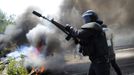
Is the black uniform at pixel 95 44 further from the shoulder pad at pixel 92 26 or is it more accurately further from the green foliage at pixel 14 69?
the green foliage at pixel 14 69

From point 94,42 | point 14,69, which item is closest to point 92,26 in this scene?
point 94,42

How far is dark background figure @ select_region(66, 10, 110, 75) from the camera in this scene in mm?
6245

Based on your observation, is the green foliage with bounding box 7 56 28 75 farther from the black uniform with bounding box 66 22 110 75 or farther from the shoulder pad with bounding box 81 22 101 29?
the shoulder pad with bounding box 81 22 101 29

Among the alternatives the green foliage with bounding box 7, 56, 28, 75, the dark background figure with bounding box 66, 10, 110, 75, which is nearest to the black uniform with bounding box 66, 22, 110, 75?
the dark background figure with bounding box 66, 10, 110, 75

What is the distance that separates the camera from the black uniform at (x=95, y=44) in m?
6.24

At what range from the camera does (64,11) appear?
1997 cm

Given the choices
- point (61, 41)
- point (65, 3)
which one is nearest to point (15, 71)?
point (61, 41)

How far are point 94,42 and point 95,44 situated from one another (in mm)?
38

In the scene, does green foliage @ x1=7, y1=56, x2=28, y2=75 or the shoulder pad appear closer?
the shoulder pad

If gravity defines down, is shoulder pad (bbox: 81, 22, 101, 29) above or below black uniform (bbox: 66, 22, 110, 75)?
above

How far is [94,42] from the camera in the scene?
6.34 meters

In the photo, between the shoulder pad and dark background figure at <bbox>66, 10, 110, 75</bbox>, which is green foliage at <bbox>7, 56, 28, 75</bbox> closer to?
dark background figure at <bbox>66, 10, 110, 75</bbox>

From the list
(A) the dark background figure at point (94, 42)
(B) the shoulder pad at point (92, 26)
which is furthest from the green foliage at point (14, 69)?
(B) the shoulder pad at point (92, 26)

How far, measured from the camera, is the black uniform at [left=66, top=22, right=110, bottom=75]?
624 cm
